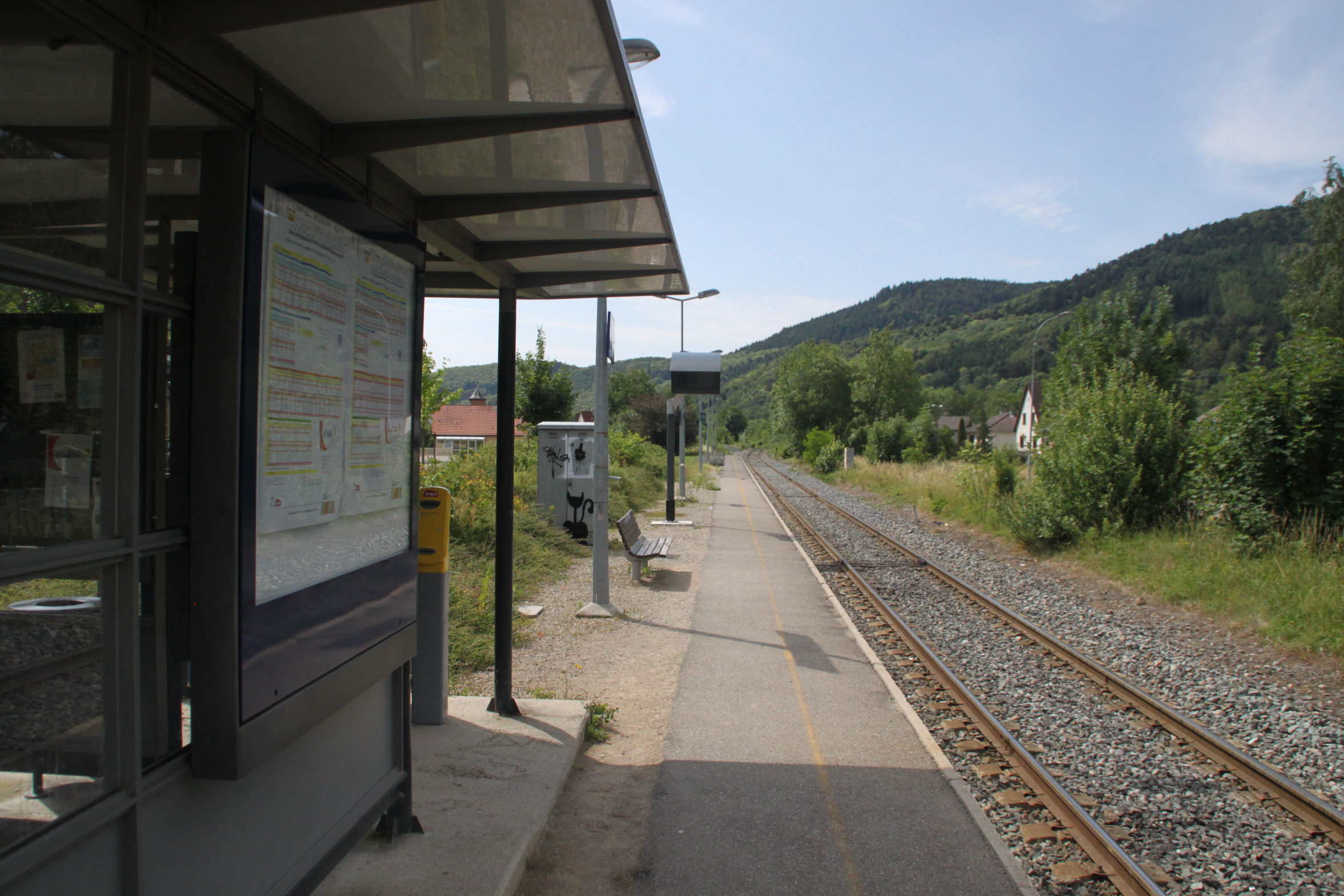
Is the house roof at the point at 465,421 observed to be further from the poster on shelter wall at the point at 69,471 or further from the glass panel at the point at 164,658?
the poster on shelter wall at the point at 69,471

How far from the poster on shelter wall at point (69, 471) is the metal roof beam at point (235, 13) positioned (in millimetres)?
1052

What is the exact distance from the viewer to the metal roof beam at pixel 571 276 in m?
5.58

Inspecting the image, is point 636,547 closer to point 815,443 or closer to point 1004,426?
point 815,443

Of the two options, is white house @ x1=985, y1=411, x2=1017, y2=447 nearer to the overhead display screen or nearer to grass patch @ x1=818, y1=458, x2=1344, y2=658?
grass patch @ x1=818, y1=458, x2=1344, y2=658

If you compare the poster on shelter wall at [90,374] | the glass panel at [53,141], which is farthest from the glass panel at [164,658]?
the glass panel at [53,141]

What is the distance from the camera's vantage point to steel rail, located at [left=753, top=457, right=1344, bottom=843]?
461 cm

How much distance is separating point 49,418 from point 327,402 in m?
1.03

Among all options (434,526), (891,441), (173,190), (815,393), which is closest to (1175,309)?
(815,393)

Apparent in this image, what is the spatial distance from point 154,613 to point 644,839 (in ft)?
9.60

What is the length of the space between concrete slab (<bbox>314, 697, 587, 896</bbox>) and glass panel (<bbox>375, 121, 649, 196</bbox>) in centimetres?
305

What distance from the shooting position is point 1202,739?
18.7ft

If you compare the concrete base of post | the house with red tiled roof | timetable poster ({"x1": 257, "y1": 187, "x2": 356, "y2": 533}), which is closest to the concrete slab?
timetable poster ({"x1": 257, "y1": 187, "x2": 356, "y2": 533})

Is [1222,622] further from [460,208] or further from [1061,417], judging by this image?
[460,208]

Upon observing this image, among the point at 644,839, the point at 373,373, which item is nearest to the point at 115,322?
the point at 373,373
